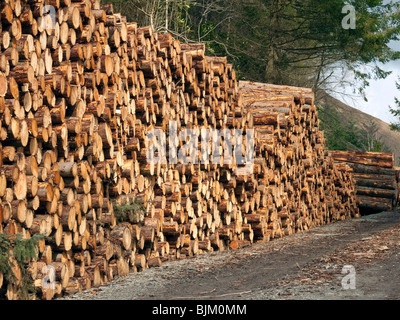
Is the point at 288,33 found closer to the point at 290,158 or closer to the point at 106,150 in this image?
the point at 290,158

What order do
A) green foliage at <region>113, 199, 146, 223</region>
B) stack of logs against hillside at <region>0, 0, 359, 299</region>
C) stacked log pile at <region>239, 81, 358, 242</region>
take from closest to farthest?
1. stack of logs against hillside at <region>0, 0, 359, 299</region>
2. green foliage at <region>113, 199, 146, 223</region>
3. stacked log pile at <region>239, 81, 358, 242</region>

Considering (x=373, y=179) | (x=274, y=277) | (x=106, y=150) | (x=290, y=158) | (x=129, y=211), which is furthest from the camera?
(x=373, y=179)

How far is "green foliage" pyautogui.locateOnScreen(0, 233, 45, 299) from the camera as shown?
4164 millimetres

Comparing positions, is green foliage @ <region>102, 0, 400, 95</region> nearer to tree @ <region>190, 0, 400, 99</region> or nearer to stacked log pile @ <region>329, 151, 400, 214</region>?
tree @ <region>190, 0, 400, 99</region>

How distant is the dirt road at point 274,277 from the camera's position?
4.61m

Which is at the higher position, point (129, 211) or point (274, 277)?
point (129, 211)

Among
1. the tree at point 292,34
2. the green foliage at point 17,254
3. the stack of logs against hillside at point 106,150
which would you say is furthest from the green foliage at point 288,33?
the green foliage at point 17,254

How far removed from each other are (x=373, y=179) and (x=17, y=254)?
15949 millimetres

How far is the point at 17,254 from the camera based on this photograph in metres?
4.22

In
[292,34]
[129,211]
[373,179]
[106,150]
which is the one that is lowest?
[373,179]

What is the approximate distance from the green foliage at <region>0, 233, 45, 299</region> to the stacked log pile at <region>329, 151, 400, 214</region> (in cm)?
1526

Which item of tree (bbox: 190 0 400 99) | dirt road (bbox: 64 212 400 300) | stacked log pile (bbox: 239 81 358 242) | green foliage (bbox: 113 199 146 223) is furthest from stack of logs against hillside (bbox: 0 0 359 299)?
tree (bbox: 190 0 400 99)

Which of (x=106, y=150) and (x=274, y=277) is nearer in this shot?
(x=274, y=277)

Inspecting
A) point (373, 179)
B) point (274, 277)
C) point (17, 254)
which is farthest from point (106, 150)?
point (373, 179)
